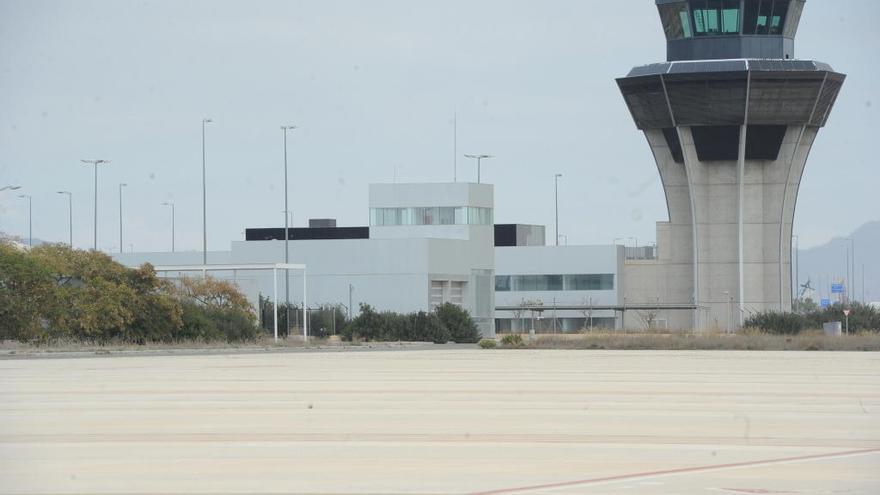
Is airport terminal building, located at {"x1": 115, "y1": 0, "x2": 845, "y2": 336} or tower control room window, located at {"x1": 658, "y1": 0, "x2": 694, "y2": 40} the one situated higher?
tower control room window, located at {"x1": 658, "y1": 0, "x2": 694, "y2": 40}

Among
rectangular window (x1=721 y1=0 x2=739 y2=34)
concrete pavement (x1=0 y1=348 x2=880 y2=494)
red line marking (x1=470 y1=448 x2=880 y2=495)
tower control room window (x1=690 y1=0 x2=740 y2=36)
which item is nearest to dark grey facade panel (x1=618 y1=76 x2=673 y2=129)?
tower control room window (x1=690 y1=0 x2=740 y2=36)

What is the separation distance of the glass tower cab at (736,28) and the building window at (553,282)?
26788mm

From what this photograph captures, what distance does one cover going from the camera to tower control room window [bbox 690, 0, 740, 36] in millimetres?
101500

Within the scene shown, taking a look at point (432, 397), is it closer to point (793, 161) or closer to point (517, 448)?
point (517, 448)

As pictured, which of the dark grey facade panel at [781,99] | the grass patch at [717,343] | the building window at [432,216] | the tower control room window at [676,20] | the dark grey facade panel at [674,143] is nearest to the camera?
the grass patch at [717,343]

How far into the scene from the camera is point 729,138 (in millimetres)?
104625

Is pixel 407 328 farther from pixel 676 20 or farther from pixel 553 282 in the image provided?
pixel 553 282

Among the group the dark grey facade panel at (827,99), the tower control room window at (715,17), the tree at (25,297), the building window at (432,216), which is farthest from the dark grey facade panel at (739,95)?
the tree at (25,297)

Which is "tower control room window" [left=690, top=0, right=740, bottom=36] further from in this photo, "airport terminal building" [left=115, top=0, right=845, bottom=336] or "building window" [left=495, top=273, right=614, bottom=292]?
"building window" [left=495, top=273, right=614, bottom=292]

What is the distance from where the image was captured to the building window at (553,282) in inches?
4894

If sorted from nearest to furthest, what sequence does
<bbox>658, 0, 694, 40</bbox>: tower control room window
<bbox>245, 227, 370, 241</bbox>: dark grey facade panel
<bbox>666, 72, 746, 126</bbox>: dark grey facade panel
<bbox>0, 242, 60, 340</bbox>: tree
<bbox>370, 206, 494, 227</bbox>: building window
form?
<bbox>0, 242, 60, 340</bbox>: tree → <bbox>666, 72, 746, 126</bbox>: dark grey facade panel → <bbox>658, 0, 694, 40</bbox>: tower control room window → <bbox>370, 206, 494, 227</bbox>: building window → <bbox>245, 227, 370, 241</bbox>: dark grey facade panel

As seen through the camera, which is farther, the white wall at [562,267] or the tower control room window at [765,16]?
the white wall at [562,267]

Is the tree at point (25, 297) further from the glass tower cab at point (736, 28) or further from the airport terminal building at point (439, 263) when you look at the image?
the glass tower cab at point (736, 28)

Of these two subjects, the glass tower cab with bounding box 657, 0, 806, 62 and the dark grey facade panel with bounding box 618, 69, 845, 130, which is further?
the glass tower cab with bounding box 657, 0, 806, 62
